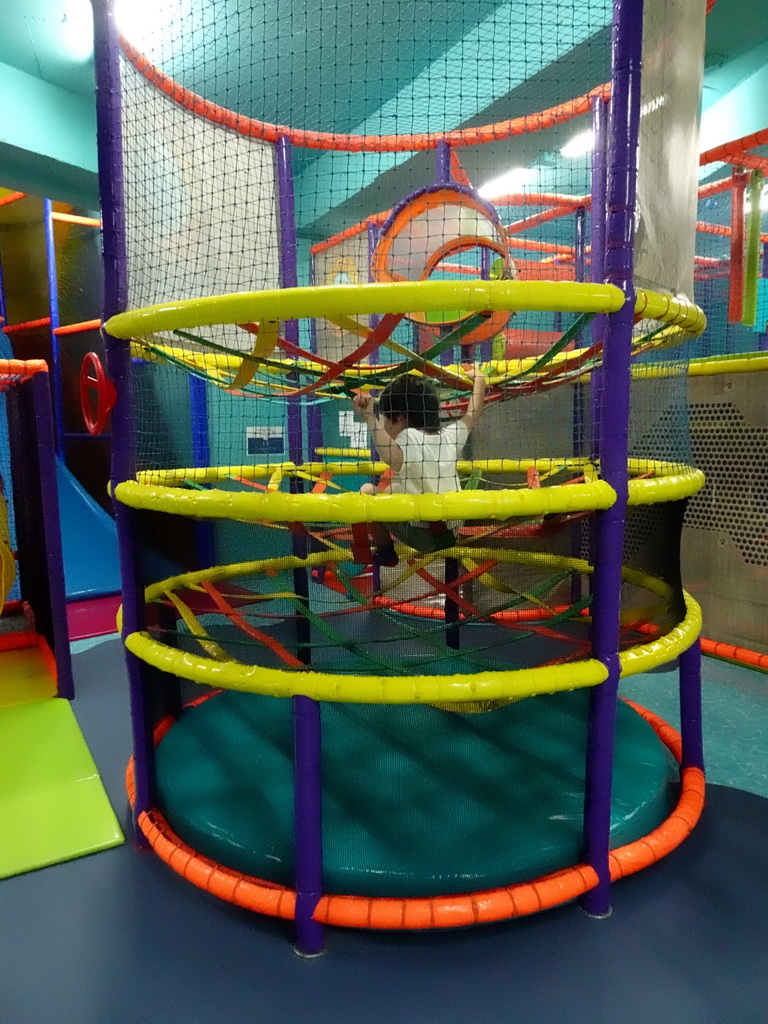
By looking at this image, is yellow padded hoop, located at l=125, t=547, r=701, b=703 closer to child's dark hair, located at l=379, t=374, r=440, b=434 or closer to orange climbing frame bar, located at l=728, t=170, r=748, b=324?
child's dark hair, located at l=379, t=374, r=440, b=434

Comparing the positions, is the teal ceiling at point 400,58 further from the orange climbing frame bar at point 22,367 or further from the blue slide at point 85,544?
the blue slide at point 85,544

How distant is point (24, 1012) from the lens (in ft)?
4.53

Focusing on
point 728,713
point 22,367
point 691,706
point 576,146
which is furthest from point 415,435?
point 576,146

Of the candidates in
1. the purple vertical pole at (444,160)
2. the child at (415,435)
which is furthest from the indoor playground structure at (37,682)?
the purple vertical pole at (444,160)

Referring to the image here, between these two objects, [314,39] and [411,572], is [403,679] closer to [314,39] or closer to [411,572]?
[411,572]

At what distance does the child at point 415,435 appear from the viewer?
1.83 m

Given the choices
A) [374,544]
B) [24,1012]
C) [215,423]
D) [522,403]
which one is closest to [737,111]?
[522,403]

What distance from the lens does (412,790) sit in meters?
1.88

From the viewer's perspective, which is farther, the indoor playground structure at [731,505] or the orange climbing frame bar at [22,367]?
the indoor playground structure at [731,505]

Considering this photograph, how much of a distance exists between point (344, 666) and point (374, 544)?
0.34 m

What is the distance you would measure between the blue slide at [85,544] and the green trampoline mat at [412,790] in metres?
2.15

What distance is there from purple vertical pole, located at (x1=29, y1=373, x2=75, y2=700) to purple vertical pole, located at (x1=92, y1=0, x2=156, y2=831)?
1238 mm

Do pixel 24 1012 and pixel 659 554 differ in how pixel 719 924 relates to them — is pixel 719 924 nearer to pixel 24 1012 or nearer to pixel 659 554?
pixel 659 554

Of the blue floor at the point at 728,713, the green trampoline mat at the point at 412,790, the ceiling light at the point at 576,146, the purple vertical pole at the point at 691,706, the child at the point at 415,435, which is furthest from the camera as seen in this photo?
the ceiling light at the point at 576,146
